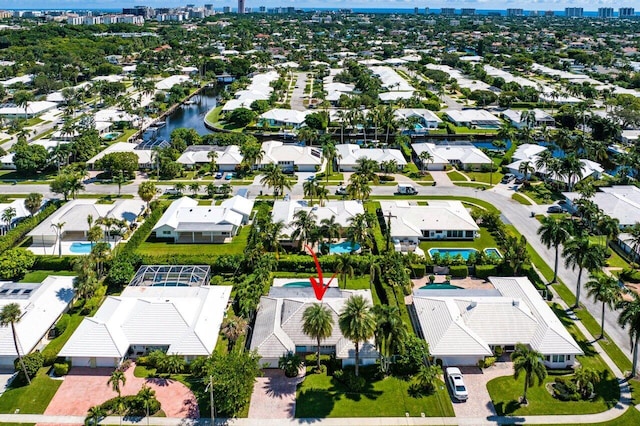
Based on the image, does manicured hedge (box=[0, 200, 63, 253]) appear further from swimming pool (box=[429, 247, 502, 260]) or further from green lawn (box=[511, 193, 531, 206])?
green lawn (box=[511, 193, 531, 206])

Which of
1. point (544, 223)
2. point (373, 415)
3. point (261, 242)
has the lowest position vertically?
point (373, 415)

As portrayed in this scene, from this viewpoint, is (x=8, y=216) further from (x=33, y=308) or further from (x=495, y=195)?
(x=495, y=195)

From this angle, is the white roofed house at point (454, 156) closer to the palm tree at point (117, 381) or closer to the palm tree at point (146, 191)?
the palm tree at point (146, 191)

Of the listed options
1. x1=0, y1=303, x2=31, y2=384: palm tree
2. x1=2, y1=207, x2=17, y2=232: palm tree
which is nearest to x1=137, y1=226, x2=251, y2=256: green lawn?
x1=2, y1=207, x2=17, y2=232: palm tree

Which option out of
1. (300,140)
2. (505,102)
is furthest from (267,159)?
(505,102)

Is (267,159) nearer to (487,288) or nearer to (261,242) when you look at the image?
(261,242)

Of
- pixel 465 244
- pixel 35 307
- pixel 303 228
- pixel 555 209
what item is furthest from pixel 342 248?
pixel 35 307

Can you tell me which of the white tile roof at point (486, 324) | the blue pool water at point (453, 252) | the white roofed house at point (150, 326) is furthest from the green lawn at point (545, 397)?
the white roofed house at point (150, 326)
